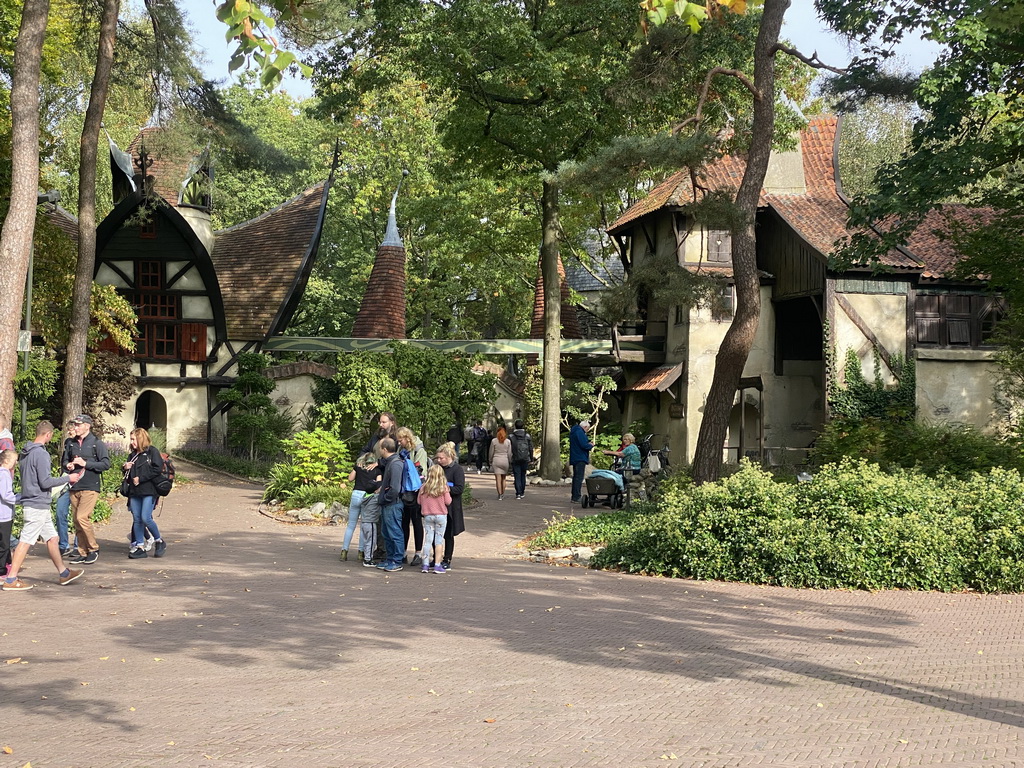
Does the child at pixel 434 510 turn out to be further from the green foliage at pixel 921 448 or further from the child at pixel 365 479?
the green foliage at pixel 921 448

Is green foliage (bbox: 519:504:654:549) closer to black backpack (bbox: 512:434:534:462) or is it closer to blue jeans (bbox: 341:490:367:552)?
blue jeans (bbox: 341:490:367:552)

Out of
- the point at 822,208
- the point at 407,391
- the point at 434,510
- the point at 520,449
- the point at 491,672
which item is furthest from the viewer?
the point at 822,208

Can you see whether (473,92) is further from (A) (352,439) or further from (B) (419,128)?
(B) (419,128)

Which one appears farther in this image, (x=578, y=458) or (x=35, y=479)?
(x=578, y=458)

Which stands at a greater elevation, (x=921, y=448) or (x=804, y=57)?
(x=804, y=57)

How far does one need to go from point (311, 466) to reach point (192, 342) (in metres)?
15.6

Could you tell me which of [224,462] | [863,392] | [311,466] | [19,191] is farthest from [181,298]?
[863,392]

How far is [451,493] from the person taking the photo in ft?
44.4

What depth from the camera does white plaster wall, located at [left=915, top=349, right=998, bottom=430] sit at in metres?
26.2

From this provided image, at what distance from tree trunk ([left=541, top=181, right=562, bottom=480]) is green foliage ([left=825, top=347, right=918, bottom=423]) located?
22.4ft

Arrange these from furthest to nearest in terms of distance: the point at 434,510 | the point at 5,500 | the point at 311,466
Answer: the point at 311,466, the point at 434,510, the point at 5,500

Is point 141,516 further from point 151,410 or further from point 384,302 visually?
point 384,302

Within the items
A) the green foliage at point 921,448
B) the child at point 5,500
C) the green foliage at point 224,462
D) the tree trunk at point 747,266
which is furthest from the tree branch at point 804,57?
the green foliage at point 224,462

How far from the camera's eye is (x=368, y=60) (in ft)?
83.5
